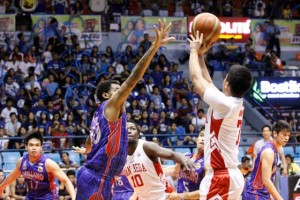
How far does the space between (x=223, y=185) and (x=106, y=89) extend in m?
1.43

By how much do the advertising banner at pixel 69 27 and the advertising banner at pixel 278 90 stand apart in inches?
195

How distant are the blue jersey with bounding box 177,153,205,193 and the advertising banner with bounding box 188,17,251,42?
14.9 metres

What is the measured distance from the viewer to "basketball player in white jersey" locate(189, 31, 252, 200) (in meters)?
6.60

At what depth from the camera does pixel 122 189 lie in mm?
9242

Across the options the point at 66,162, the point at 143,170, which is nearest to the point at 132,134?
the point at 143,170

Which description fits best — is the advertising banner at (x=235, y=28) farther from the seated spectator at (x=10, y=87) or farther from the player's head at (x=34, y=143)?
the player's head at (x=34, y=143)

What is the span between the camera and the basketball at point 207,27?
7.03 metres

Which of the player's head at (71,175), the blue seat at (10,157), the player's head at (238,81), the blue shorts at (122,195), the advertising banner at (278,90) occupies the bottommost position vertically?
the blue seat at (10,157)

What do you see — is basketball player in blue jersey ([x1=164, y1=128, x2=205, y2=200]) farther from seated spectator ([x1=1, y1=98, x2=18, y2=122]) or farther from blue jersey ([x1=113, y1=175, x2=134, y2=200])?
seated spectator ([x1=1, y1=98, x2=18, y2=122])

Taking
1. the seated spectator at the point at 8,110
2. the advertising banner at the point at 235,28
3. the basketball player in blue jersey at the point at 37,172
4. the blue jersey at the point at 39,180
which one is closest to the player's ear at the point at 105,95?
the basketball player in blue jersey at the point at 37,172

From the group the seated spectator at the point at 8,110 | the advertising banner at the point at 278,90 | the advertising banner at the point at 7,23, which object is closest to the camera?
the seated spectator at the point at 8,110

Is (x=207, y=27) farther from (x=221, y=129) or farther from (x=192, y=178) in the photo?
(x=192, y=178)

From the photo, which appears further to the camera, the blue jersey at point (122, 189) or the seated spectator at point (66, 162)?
the seated spectator at point (66, 162)

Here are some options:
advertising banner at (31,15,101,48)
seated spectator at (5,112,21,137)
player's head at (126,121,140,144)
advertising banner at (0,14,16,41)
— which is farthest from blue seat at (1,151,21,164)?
player's head at (126,121,140,144)
